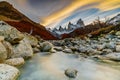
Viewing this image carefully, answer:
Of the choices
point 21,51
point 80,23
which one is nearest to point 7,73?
point 21,51

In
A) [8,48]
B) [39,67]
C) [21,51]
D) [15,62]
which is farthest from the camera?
[21,51]

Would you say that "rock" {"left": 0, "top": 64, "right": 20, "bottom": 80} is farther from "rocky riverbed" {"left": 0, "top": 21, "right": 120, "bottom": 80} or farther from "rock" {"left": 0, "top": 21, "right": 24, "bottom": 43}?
"rock" {"left": 0, "top": 21, "right": 24, "bottom": 43}

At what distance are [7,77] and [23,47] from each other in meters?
5.99

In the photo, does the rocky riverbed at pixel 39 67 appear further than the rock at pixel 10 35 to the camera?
No

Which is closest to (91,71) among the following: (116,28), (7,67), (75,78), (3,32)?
(75,78)

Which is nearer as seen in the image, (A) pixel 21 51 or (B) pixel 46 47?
(A) pixel 21 51

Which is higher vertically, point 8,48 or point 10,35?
point 10,35

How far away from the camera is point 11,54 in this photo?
1208cm

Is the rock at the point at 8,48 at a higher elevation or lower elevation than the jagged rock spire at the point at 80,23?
lower

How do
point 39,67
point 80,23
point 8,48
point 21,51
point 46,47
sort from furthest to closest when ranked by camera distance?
point 80,23, point 46,47, point 21,51, point 8,48, point 39,67

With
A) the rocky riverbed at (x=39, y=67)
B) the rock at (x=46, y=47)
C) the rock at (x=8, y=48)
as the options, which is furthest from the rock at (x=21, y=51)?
the rock at (x=46, y=47)

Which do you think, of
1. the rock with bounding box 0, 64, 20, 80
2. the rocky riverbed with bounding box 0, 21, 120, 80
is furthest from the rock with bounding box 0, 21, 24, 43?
the rock with bounding box 0, 64, 20, 80

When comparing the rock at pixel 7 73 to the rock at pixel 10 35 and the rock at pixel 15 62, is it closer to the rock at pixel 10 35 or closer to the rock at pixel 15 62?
the rock at pixel 15 62

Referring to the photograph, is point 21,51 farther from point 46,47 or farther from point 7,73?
point 7,73
